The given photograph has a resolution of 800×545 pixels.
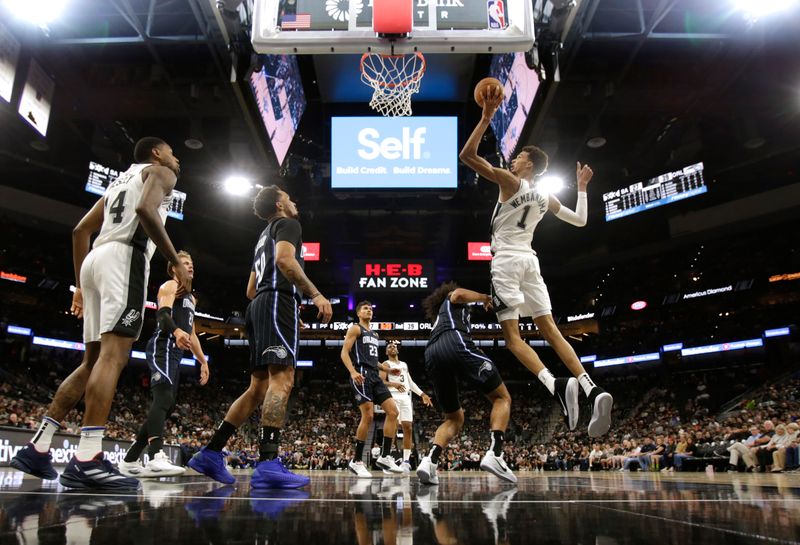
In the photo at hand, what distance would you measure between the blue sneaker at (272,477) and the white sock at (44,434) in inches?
48.3

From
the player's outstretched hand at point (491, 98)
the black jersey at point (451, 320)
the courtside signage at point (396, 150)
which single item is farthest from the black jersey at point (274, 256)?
the courtside signage at point (396, 150)

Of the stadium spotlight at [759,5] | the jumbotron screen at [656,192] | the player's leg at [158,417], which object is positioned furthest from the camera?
the jumbotron screen at [656,192]

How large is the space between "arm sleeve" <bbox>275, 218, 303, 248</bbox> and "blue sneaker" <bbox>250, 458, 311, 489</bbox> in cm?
138

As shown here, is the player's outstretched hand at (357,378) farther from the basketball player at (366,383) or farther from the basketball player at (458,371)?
the basketball player at (458,371)

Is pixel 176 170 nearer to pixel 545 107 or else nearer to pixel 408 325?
pixel 545 107

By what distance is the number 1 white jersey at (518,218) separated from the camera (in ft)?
14.5

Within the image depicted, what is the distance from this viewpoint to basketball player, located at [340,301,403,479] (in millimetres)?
6910

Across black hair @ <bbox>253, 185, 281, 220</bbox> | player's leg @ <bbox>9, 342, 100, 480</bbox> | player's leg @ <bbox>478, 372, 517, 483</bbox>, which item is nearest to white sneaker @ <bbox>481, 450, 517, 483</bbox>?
player's leg @ <bbox>478, 372, 517, 483</bbox>

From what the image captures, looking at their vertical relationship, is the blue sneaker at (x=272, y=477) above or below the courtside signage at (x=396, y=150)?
below

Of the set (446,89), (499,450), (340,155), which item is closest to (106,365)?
(499,450)

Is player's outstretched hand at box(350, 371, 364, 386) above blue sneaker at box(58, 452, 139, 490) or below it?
above

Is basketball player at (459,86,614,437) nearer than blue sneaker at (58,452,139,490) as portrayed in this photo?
No

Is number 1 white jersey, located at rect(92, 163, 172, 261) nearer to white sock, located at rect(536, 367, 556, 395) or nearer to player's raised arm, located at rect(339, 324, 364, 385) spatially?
white sock, located at rect(536, 367, 556, 395)

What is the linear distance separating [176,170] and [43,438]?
72.2 inches
